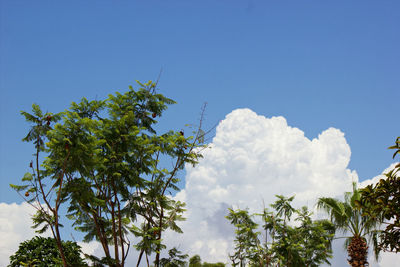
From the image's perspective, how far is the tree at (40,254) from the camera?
1485 cm

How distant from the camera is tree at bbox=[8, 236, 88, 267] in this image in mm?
14852

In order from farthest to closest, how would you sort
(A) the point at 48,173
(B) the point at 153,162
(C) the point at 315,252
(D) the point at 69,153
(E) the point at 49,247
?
(C) the point at 315,252, (B) the point at 153,162, (E) the point at 49,247, (A) the point at 48,173, (D) the point at 69,153

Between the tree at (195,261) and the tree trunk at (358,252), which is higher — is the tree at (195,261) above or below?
below

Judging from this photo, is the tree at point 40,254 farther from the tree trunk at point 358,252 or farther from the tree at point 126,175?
the tree trunk at point 358,252

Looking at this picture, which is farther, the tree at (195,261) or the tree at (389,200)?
the tree at (195,261)

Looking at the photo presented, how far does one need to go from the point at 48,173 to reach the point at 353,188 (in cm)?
1778

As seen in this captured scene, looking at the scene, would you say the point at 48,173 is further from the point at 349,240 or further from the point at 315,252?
the point at 349,240

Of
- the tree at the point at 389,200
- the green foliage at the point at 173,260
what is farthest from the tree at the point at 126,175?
the tree at the point at 389,200

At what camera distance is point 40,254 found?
1509cm

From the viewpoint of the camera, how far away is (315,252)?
21844 millimetres

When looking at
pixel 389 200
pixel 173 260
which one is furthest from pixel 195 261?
pixel 389 200

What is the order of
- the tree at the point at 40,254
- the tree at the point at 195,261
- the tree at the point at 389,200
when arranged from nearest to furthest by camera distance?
the tree at the point at 389,200 → the tree at the point at 40,254 → the tree at the point at 195,261

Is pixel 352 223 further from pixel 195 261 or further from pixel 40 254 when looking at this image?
pixel 40 254

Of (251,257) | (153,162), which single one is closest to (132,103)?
(153,162)
